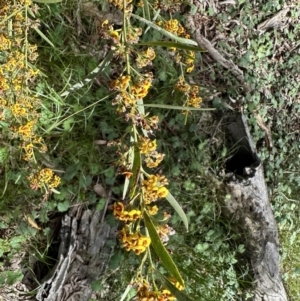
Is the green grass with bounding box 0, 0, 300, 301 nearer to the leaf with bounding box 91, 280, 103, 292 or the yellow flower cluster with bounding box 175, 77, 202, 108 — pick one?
the leaf with bounding box 91, 280, 103, 292

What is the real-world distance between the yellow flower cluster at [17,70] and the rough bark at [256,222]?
0.99m

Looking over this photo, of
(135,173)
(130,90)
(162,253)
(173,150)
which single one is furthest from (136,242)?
(173,150)

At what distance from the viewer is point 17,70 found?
149cm

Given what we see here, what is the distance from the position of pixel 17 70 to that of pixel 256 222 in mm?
1265

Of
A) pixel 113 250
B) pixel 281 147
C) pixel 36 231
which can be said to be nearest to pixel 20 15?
pixel 36 231

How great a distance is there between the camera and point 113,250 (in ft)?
6.78

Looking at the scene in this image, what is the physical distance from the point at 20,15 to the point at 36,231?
894mm

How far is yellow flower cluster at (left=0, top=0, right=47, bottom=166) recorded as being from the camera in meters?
1.45

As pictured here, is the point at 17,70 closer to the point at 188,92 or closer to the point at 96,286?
the point at 188,92

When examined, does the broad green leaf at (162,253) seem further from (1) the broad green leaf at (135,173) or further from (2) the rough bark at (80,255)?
(2) the rough bark at (80,255)

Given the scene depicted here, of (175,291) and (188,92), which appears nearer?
(175,291)

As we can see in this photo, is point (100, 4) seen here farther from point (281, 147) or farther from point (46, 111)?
point (281, 147)

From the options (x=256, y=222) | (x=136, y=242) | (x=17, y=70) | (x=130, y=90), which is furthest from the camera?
(x=256, y=222)

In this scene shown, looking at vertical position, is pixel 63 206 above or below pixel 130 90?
below
